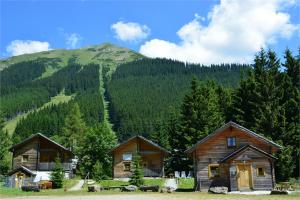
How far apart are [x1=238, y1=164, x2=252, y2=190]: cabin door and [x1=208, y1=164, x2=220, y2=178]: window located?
8.09 feet

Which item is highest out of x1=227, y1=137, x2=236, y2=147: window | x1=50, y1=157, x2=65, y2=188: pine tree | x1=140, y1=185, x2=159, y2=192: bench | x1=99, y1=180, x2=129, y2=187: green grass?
x1=227, y1=137, x2=236, y2=147: window

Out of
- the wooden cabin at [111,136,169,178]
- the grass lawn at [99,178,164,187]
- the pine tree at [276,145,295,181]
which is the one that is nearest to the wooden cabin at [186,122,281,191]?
the pine tree at [276,145,295,181]

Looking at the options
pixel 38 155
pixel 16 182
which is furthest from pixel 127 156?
pixel 16 182

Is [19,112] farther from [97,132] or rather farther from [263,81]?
[263,81]

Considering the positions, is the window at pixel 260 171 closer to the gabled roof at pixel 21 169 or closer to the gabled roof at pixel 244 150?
the gabled roof at pixel 244 150

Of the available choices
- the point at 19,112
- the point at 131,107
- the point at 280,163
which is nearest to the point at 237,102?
the point at 280,163

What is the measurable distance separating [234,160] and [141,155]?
2058 cm

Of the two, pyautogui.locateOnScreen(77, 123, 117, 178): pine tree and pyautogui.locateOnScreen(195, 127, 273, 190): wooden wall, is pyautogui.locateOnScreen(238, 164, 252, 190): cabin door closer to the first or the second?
pyautogui.locateOnScreen(195, 127, 273, 190): wooden wall

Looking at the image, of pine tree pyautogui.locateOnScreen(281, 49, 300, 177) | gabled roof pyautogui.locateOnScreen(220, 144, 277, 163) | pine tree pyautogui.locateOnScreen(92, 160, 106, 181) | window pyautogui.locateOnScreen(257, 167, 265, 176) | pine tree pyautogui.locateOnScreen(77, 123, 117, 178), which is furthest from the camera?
pine tree pyautogui.locateOnScreen(77, 123, 117, 178)

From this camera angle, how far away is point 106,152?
192ft

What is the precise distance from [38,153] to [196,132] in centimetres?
2390

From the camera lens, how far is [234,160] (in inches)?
1411

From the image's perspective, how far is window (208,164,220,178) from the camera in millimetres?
37438

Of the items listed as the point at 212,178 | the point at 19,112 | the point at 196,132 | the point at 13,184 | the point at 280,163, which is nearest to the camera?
the point at 212,178
